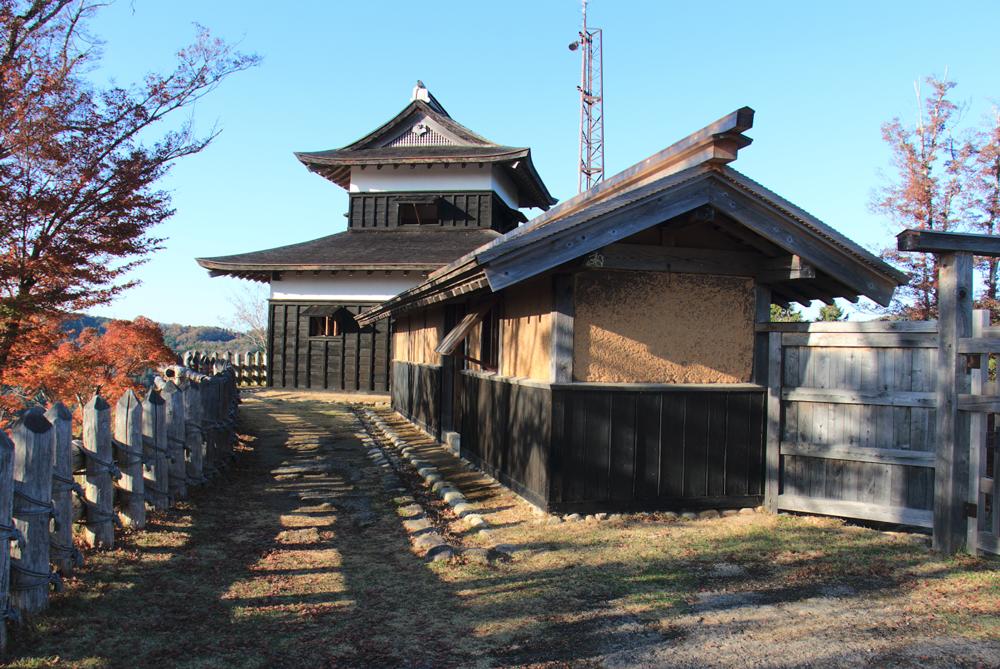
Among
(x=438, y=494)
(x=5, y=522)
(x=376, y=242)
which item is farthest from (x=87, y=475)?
(x=376, y=242)

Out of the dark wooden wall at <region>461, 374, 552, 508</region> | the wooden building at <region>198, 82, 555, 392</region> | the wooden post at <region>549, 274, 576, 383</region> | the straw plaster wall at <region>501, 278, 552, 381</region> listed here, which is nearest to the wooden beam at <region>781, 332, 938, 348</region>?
the wooden post at <region>549, 274, 576, 383</region>

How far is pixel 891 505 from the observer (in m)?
5.87

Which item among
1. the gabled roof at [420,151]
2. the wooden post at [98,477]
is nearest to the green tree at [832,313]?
the gabled roof at [420,151]

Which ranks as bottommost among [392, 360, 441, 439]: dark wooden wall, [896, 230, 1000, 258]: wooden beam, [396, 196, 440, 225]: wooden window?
[392, 360, 441, 439]: dark wooden wall

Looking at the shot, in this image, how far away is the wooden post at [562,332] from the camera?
6086mm

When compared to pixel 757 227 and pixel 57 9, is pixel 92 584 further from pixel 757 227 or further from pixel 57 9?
pixel 57 9

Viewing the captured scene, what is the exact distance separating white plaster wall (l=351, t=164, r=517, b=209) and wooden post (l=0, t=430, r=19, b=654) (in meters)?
20.8

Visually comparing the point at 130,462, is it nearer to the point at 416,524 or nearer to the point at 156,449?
the point at 156,449

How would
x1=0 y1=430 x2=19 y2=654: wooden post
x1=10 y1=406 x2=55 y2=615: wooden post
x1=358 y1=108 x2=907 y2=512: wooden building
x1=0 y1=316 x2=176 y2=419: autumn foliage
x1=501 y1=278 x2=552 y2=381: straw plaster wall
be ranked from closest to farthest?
x1=0 y1=430 x2=19 y2=654: wooden post → x1=10 y1=406 x2=55 y2=615: wooden post → x1=358 y1=108 x2=907 y2=512: wooden building → x1=501 y1=278 x2=552 y2=381: straw plaster wall → x1=0 y1=316 x2=176 y2=419: autumn foliage

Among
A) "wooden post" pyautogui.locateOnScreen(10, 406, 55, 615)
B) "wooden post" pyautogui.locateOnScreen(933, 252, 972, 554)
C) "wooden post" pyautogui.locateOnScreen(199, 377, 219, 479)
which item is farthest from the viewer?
"wooden post" pyautogui.locateOnScreen(199, 377, 219, 479)

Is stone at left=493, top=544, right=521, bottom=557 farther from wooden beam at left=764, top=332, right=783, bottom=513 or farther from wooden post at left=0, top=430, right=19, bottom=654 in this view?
wooden post at left=0, top=430, right=19, bottom=654

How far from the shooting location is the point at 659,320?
6.45 metres

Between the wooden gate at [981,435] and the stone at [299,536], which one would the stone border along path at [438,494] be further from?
the wooden gate at [981,435]

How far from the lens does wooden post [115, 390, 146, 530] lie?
5059 millimetres
